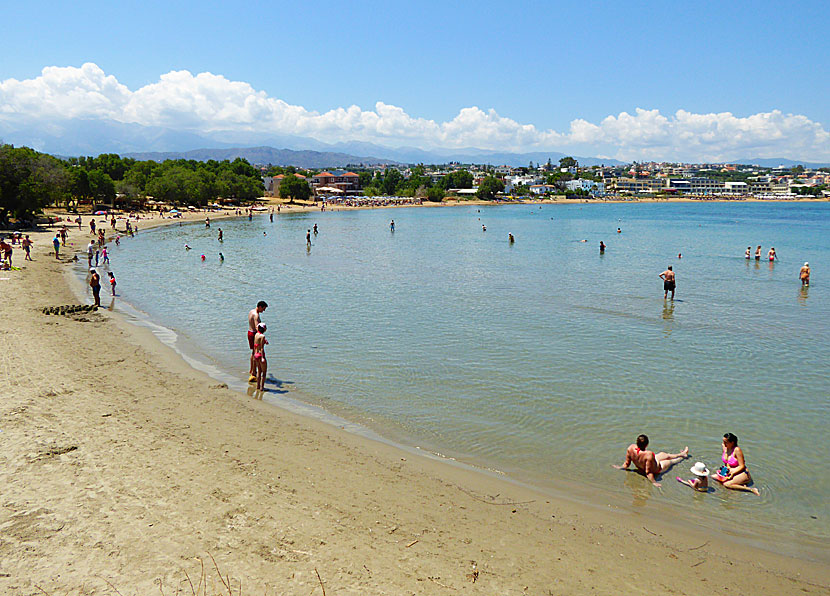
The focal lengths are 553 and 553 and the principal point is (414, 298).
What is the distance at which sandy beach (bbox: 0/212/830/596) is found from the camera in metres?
5.88

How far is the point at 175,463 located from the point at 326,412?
3850 millimetres

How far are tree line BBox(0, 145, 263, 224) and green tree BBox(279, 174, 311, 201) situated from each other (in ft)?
33.4

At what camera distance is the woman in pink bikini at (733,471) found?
29.2 ft

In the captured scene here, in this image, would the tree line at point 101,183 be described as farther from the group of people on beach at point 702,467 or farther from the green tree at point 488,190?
the green tree at point 488,190

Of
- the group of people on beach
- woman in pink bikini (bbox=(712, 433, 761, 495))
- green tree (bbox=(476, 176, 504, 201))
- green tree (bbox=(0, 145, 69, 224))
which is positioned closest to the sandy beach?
the group of people on beach

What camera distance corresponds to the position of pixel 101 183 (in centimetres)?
8025

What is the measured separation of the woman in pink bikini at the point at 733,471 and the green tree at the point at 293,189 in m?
138

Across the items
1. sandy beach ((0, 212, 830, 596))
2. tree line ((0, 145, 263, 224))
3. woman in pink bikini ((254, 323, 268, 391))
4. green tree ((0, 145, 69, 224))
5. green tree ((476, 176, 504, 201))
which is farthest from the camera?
green tree ((476, 176, 504, 201))

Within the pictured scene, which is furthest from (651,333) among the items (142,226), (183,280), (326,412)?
(142,226)

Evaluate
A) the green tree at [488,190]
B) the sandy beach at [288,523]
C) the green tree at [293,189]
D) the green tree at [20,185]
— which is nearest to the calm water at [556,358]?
the sandy beach at [288,523]

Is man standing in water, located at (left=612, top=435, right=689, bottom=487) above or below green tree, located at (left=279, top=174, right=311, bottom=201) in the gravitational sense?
below

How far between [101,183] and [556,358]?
8321 cm

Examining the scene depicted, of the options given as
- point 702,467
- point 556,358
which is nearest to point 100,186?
point 556,358

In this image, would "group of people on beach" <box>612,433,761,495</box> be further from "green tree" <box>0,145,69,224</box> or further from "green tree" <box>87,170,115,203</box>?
"green tree" <box>87,170,115,203</box>
